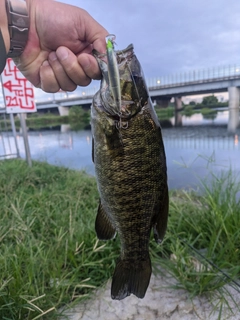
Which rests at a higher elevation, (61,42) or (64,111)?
(61,42)

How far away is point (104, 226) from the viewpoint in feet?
4.88

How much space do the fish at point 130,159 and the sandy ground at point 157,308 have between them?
849mm

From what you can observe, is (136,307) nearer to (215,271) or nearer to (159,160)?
(215,271)

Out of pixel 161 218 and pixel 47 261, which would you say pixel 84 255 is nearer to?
pixel 47 261

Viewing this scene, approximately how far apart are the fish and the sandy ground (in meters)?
0.85

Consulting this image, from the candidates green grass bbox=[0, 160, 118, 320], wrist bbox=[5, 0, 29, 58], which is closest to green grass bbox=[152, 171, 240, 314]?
Result: green grass bbox=[0, 160, 118, 320]

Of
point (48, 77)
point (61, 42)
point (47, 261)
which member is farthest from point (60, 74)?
point (47, 261)

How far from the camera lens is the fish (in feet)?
4.25

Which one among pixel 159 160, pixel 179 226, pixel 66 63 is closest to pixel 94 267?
pixel 179 226

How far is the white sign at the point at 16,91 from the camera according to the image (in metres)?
5.62

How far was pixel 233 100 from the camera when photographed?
27.3m

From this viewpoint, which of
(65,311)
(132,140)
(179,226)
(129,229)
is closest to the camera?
(132,140)

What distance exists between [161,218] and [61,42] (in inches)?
50.9

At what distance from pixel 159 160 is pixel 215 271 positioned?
1.38 metres
